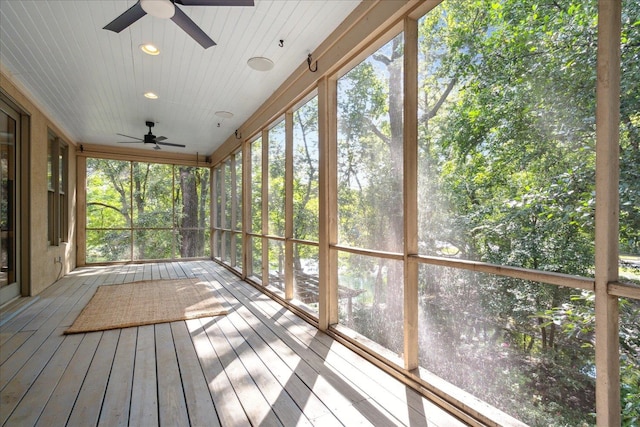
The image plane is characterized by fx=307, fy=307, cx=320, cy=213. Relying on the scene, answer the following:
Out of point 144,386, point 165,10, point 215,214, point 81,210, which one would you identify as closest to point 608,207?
point 144,386

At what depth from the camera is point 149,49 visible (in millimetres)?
3107

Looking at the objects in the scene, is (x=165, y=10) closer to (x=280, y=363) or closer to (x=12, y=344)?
(x=280, y=363)

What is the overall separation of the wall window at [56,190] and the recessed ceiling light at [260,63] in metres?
4.25

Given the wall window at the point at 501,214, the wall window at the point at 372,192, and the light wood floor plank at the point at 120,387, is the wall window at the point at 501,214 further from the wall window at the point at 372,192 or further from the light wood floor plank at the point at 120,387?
the light wood floor plank at the point at 120,387

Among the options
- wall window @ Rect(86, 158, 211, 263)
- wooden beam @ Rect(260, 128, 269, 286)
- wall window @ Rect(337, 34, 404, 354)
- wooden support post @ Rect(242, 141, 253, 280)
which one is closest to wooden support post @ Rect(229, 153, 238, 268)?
wooden support post @ Rect(242, 141, 253, 280)

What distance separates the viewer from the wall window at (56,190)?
17.5 ft

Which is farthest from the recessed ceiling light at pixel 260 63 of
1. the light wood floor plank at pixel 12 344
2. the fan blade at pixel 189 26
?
the light wood floor plank at pixel 12 344

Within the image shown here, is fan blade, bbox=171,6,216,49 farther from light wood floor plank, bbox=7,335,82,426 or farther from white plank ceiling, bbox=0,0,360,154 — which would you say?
light wood floor plank, bbox=7,335,82,426

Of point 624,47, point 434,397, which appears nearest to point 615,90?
point 624,47

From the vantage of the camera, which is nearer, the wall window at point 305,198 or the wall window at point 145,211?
the wall window at point 305,198

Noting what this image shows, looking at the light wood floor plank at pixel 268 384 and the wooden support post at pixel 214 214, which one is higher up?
the wooden support post at pixel 214 214

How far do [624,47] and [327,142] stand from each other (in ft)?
7.03

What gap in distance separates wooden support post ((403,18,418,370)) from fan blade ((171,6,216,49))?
162 centimetres

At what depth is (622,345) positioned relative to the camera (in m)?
1.24
